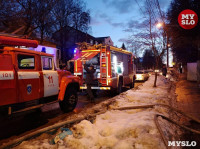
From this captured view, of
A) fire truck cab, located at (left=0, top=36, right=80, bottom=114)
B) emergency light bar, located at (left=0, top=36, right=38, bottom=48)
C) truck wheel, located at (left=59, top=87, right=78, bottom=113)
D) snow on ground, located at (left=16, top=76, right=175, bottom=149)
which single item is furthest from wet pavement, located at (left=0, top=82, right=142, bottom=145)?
emergency light bar, located at (left=0, top=36, right=38, bottom=48)

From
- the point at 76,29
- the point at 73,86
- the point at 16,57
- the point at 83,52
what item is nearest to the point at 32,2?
the point at 83,52

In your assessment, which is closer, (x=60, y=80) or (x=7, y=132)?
(x=7, y=132)

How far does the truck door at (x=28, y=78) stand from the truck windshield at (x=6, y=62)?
330 millimetres

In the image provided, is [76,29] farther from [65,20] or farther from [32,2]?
[32,2]

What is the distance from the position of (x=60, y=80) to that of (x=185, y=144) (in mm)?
4422

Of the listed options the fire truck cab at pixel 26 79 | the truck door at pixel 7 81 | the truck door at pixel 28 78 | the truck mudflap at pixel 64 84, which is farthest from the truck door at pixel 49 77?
the truck door at pixel 7 81

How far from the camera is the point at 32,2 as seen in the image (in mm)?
16594

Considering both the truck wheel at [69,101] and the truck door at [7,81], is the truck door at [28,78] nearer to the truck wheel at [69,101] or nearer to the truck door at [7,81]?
the truck door at [7,81]

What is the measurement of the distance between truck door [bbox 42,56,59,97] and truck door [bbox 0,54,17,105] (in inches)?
48.0

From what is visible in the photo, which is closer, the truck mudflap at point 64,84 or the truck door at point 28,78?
the truck door at point 28,78

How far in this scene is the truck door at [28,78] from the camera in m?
4.68

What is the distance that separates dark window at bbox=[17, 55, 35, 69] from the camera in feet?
16.0

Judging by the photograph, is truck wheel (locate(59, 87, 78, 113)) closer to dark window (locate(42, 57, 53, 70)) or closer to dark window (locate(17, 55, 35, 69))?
dark window (locate(42, 57, 53, 70))

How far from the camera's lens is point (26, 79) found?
4.82 meters
